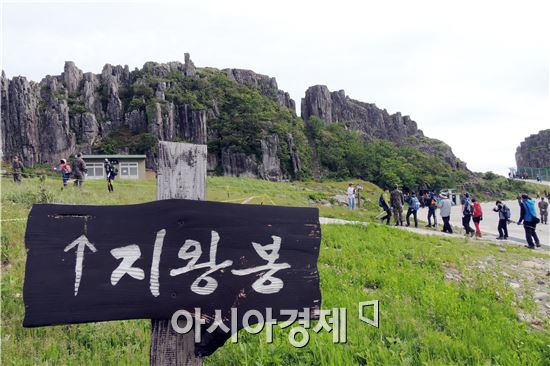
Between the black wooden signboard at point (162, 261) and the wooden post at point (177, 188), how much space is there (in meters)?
0.12

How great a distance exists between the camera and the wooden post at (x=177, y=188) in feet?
6.05

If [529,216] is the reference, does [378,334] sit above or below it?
below

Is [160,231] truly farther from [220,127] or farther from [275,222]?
[220,127]

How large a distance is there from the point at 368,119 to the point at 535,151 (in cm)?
6207

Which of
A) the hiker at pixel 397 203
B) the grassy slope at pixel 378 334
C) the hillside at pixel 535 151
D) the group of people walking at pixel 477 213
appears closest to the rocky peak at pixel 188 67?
the group of people walking at pixel 477 213

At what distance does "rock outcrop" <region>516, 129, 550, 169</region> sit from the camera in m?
118

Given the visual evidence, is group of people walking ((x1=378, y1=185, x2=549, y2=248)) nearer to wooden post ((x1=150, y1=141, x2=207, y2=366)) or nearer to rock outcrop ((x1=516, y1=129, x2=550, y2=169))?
wooden post ((x1=150, y1=141, x2=207, y2=366))

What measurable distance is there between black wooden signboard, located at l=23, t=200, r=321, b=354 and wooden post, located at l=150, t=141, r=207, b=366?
12cm

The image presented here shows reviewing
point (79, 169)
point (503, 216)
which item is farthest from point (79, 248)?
point (79, 169)

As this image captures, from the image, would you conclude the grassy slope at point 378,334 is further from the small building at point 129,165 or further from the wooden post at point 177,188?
the small building at point 129,165

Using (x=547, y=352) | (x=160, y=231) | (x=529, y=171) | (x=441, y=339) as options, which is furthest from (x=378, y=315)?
(x=529, y=171)

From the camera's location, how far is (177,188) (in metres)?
1.97

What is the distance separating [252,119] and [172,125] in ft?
57.6

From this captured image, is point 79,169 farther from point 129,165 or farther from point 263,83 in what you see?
point 263,83
